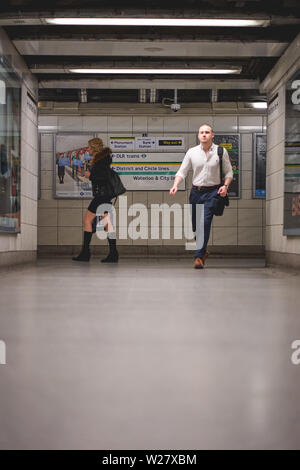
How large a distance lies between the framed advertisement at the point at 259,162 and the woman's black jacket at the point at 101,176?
3.57 m

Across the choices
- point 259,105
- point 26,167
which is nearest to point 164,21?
point 26,167

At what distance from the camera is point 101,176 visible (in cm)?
667

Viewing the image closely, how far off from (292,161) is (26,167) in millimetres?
3425

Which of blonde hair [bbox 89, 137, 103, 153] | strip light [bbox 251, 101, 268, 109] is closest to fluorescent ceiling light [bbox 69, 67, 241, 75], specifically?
blonde hair [bbox 89, 137, 103, 153]

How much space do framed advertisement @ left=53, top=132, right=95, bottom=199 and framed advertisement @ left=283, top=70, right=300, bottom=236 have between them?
450 cm

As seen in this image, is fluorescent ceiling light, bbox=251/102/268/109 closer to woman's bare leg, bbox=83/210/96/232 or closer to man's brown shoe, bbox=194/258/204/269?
woman's bare leg, bbox=83/210/96/232

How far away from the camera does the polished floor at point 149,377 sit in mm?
841

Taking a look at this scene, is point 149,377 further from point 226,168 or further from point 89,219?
point 89,219

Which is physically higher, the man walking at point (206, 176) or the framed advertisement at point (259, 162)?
the framed advertisement at point (259, 162)

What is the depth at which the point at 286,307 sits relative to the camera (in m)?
2.41

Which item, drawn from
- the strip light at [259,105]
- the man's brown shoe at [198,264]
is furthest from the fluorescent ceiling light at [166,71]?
the man's brown shoe at [198,264]

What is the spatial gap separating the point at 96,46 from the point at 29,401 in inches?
209

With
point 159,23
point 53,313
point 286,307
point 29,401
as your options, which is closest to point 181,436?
point 29,401

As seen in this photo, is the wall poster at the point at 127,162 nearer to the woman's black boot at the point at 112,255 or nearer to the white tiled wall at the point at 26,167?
the white tiled wall at the point at 26,167
